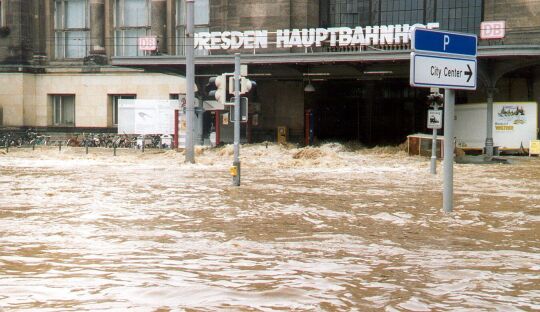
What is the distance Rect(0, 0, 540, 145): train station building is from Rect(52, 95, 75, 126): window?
2.5 inches

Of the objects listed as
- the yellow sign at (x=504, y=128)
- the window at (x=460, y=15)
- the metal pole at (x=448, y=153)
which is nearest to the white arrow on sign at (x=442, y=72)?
the metal pole at (x=448, y=153)

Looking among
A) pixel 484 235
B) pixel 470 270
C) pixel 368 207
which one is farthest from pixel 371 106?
pixel 470 270

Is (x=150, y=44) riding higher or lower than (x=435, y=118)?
higher

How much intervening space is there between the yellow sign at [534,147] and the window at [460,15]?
725 cm

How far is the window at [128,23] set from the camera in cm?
4462

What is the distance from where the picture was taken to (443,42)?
12.4m

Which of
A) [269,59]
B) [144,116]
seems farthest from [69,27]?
[269,59]

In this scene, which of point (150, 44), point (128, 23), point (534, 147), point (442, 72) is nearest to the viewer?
point (442, 72)

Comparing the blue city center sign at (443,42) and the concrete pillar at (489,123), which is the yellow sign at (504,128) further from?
the blue city center sign at (443,42)

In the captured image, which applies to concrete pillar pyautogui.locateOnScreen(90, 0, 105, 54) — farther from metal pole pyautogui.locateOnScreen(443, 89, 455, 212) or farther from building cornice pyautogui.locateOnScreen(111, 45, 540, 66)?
metal pole pyautogui.locateOnScreen(443, 89, 455, 212)

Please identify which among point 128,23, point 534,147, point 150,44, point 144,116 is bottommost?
point 534,147

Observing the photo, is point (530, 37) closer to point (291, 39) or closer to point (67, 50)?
point (291, 39)

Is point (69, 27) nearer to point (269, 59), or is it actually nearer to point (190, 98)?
point (269, 59)

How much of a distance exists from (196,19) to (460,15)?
15.0 m
